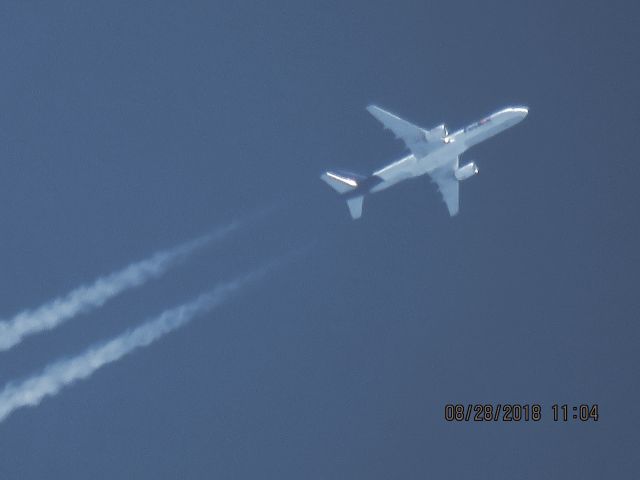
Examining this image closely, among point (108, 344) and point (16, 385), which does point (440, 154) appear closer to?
point (108, 344)

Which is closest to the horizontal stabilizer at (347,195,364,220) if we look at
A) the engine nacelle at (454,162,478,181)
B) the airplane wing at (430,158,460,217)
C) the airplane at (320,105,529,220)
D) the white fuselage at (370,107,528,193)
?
the airplane at (320,105,529,220)

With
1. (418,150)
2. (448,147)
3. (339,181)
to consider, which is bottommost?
(339,181)

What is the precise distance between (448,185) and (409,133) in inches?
355

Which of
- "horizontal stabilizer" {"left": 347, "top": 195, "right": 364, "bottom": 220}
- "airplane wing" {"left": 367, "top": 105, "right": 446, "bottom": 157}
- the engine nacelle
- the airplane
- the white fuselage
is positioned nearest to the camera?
"airplane wing" {"left": 367, "top": 105, "right": 446, "bottom": 157}

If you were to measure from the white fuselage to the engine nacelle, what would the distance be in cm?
187

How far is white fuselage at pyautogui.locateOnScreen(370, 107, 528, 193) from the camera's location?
8325cm

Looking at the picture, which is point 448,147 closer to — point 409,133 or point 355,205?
point 409,133

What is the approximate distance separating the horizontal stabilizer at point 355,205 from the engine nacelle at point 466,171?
769 centimetres

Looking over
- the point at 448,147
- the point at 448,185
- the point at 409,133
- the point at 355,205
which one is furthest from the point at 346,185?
the point at 448,185

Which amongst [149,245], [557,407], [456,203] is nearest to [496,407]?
[557,407]

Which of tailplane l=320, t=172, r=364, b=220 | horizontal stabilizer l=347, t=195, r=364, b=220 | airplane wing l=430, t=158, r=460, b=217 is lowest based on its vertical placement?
horizontal stabilizer l=347, t=195, r=364, b=220

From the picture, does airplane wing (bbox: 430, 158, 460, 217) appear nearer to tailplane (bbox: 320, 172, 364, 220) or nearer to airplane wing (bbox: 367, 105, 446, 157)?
airplane wing (bbox: 367, 105, 446, 157)

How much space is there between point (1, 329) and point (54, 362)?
521 centimetres

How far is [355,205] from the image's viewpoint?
85.8 metres
